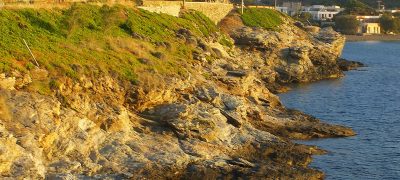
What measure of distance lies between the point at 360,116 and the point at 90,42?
25267 mm

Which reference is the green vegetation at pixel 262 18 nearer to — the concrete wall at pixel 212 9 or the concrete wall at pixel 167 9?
the concrete wall at pixel 212 9

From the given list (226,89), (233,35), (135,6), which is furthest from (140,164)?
(233,35)

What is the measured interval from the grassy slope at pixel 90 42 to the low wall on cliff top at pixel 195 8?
7850mm

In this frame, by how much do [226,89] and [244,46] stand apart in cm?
3167

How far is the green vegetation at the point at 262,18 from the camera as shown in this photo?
99562 millimetres

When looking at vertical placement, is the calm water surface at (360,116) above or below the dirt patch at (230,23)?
below

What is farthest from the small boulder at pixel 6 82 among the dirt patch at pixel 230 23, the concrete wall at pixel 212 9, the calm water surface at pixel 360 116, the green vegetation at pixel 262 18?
the green vegetation at pixel 262 18

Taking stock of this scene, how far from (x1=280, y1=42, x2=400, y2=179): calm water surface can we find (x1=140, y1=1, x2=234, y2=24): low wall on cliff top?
1446 centimetres

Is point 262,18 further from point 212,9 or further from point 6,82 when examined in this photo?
point 6,82

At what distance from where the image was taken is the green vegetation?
99.6 m

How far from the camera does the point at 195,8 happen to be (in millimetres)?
89688

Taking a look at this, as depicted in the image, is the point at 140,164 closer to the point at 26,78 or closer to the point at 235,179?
the point at 235,179

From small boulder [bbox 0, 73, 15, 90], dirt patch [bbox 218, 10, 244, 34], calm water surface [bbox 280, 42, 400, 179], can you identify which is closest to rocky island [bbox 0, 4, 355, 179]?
small boulder [bbox 0, 73, 15, 90]

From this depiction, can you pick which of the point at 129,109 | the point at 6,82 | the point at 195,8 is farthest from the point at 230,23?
the point at 6,82
